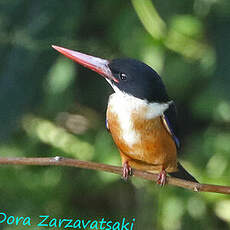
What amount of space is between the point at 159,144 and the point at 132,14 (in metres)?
1.06

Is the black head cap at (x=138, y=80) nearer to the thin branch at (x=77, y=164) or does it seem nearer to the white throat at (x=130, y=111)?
the white throat at (x=130, y=111)

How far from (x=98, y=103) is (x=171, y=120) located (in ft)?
4.37

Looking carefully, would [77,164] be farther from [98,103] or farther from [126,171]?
[98,103]

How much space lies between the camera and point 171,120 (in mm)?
1823

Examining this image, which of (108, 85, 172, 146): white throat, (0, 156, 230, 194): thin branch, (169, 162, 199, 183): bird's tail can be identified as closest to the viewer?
(0, 156, 230, 194): thin branch

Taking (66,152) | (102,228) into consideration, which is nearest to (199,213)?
(102,228)

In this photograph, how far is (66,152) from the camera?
2945 millimetres

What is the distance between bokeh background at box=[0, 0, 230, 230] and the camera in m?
2.29

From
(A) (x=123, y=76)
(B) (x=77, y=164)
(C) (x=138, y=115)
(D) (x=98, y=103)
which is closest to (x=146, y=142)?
(C) (x=138, y=115)

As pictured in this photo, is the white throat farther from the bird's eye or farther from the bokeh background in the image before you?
the bokeh background

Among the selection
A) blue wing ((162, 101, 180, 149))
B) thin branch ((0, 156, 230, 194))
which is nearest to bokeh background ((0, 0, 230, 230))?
blue wing ((162, 101, 180, 149))

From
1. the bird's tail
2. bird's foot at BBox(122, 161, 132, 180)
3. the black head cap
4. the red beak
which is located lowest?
bird's foot at BBox(122, 161, 132, 180)

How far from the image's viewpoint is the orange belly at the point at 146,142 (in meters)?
1.78

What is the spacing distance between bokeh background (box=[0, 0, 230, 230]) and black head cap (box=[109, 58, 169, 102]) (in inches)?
24.7
